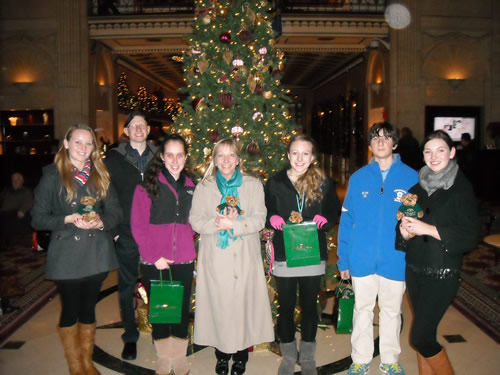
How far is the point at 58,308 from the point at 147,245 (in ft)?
7.56

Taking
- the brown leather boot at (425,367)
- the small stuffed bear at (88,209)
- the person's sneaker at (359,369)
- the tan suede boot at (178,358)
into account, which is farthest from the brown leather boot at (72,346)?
the brown leather boot at (425,367)

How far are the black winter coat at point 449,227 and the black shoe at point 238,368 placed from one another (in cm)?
144

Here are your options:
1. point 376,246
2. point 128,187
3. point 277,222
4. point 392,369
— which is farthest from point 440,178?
point 128,187

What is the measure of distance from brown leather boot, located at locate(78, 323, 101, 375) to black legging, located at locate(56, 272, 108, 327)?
40 mm

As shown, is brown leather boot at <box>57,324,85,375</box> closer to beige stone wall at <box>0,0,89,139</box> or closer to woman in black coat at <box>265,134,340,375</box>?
woman in black coat at <box>265,134,340,375</box>

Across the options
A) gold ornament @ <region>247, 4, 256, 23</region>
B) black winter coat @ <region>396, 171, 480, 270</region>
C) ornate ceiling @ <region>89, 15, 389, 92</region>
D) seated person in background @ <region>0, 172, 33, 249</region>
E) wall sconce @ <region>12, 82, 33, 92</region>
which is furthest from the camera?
wall sconce @ <region>12, 82, 33, 92</region>

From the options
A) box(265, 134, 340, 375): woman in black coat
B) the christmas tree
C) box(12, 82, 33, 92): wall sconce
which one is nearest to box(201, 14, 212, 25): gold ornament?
the christmas tree

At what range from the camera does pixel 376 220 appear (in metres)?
2.72

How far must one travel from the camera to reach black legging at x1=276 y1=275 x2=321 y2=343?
9.30 feet

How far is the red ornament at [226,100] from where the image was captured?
3.64 metres

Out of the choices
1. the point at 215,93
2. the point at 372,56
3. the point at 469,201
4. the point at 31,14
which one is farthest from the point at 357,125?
the point at 469,201

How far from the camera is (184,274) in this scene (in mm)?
2861

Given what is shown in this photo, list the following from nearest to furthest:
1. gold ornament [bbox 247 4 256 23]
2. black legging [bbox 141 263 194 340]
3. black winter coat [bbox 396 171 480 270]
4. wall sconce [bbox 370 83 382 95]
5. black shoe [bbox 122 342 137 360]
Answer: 1. black winter coat [bbox 396 171 480 270]
2. black legging [bbox 141 263 194 340]
3. black shoe [bbox 122 342 137 360]
4. gold ornament [bbox 247 4 256 23]
5. wall sconce [bbox 370 83 382 95]

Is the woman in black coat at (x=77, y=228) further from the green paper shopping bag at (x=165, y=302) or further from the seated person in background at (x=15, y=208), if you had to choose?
the seated person in background at (x=15, y=208)
